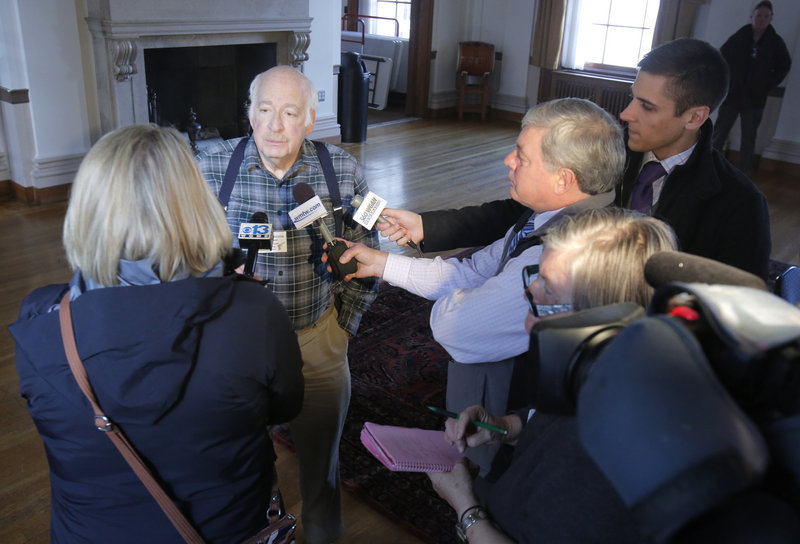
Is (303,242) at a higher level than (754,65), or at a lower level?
lower

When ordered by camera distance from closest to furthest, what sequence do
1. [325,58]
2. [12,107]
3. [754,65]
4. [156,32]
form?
[12,107], [156,32], [754,65], [325,58]

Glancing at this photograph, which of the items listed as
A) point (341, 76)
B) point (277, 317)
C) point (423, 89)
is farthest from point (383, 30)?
point (277, 317)

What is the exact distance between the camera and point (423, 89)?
9219 mm

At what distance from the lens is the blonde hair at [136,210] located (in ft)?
3.57

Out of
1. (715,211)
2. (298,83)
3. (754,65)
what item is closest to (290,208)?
(298,83)

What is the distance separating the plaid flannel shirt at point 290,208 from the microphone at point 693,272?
Result: 4.03 ft

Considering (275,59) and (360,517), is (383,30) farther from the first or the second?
(360,517)

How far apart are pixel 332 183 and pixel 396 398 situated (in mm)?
1383

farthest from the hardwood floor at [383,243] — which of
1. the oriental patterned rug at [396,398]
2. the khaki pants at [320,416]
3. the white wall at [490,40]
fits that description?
the white wall at [490,40]

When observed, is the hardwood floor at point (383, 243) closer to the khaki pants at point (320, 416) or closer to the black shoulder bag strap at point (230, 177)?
the khaki pants at point (320, 416)

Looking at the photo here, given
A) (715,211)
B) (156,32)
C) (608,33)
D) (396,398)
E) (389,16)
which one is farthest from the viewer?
(389,16)

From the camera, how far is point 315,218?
182 cm

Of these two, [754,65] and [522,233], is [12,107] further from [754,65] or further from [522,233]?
[754,65]

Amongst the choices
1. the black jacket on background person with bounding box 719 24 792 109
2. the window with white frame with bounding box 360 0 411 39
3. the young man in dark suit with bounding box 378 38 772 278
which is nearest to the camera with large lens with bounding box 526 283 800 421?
the young man in dark suit with bounding box 378 38 772 278
